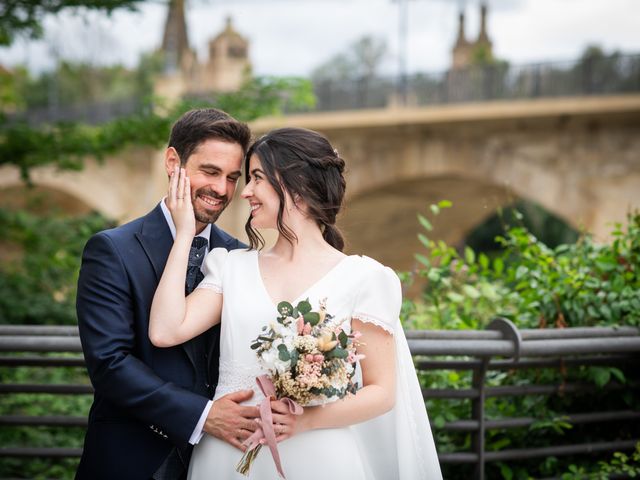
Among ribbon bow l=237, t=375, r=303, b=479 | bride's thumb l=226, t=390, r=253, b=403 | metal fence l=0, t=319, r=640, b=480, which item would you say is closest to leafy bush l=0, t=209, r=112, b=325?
metal fence l=0, t=319, r=640, b=480

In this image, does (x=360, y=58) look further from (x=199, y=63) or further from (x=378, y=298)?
(x=378, y=298)

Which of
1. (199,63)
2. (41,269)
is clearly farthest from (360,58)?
(41,269)

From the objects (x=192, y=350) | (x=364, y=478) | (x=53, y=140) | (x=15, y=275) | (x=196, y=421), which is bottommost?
(x=15, y=275)

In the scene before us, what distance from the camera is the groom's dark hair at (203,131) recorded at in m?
2.42

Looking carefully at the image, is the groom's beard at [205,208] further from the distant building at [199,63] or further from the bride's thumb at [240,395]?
the distant building at [199,63]

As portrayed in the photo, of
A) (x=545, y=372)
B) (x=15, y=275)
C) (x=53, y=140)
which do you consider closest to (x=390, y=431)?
(x=545, y=372)

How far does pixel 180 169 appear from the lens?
2426 millimetres

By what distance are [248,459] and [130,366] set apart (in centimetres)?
45

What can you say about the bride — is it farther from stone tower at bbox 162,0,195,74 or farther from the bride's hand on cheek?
stone tower at bbox 162,0,195,74

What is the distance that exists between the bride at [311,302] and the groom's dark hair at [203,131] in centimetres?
10

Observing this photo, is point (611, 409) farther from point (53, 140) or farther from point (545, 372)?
point (53, 140)

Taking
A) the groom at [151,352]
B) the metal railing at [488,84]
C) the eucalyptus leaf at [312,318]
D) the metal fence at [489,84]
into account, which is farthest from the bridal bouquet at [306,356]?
the metal fence at [489,84]

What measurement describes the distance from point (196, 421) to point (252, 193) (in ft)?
2.33

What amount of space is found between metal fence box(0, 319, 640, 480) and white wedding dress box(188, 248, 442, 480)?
25.4 inches
